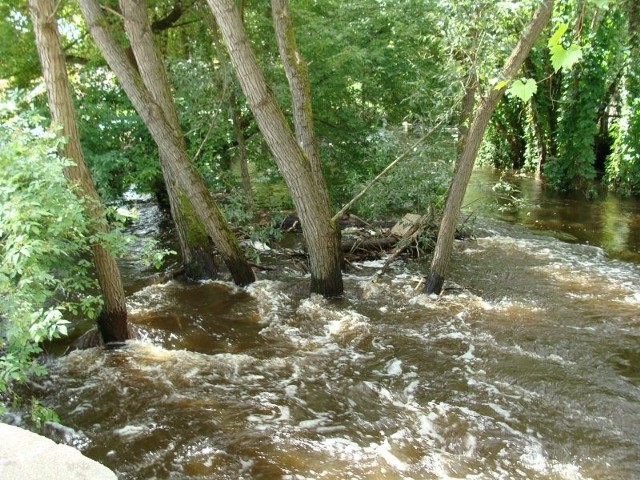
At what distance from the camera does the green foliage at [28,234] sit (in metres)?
3.93

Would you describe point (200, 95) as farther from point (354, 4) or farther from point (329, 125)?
point (354, 4)

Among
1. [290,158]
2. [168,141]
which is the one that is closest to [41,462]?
[290,158]

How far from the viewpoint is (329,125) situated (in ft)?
38.5

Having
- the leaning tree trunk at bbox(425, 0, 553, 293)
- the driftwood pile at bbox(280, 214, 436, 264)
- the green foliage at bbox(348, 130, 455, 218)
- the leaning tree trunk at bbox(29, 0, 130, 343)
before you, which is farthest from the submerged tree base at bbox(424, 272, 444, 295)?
the leaning tree trunk at bbox(29, 0, 130, 343)

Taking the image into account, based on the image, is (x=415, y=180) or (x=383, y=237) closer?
(x=415, y=180)

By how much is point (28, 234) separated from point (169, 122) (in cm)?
372

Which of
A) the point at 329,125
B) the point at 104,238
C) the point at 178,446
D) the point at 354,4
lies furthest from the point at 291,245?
the point at 178,446

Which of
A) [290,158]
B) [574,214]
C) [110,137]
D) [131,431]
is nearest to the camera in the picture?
[131,431]

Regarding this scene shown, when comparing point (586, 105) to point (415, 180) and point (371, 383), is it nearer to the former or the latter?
point (415, 180)

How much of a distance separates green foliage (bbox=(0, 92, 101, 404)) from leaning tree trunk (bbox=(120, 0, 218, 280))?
284 centimetres

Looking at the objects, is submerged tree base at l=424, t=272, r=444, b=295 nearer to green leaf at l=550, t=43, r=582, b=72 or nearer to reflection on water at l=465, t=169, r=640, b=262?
reflection on water at l=465, t=169, r=640, b=262

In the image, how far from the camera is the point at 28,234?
14.2 ft

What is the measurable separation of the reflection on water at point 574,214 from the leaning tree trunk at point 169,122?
5.78 metres

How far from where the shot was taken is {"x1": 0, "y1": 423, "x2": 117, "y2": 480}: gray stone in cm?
239
